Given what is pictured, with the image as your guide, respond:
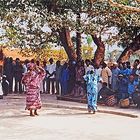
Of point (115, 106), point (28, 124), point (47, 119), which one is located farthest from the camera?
point (115, 106)

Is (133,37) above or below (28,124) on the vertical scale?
above

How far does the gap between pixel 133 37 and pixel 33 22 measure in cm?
439

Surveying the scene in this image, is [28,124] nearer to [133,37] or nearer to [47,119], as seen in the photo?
[47,119]

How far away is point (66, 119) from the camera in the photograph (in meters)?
12.9

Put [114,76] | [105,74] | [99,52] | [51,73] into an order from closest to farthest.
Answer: [114,76] < [105,74] < [99,52] < [51,73]

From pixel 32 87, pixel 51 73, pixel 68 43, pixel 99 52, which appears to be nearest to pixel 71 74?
pixel 51 73

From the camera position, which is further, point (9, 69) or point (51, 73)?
point (51, 73)

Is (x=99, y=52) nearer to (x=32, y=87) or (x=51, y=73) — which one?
(x=51, y=73)

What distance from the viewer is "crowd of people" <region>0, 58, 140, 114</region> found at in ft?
50.8

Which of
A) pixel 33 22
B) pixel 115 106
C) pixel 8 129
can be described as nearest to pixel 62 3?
pixel 33 22

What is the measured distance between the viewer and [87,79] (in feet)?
46.5

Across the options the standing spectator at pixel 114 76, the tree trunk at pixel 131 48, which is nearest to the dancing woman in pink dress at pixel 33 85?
the standing spectator at pixel 114 76

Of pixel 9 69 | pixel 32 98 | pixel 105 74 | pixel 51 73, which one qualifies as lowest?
pixel 32 98

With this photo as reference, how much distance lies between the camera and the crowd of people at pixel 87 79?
15.5 m
